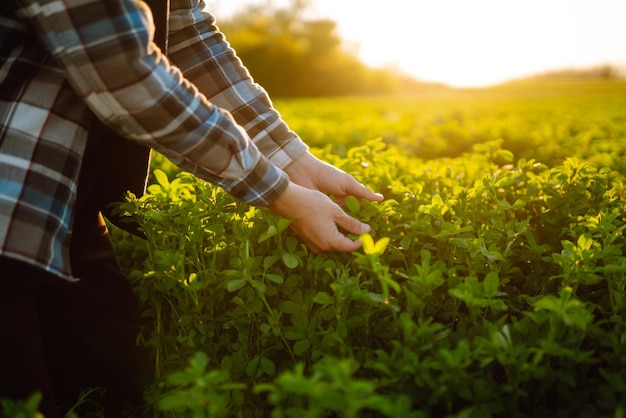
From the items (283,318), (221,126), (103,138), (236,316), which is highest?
(103,138)

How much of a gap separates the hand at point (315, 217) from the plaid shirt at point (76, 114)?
0.17 ft

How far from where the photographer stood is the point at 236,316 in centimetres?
173

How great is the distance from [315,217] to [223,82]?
74 centimetres

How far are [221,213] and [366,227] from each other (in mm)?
528

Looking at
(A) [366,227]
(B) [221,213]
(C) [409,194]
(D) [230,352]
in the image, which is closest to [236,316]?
(D) [230,352]

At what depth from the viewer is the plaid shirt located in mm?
1310

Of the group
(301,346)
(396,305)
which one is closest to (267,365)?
(301,346)

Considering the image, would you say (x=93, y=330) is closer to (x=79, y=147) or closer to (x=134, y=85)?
(x=79, y=147)

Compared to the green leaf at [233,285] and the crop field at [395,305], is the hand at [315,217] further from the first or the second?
the green leaf at [233,285]

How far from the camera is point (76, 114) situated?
1.50 meters

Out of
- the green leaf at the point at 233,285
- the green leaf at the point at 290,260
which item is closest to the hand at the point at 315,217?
the green leaf at the point at 290,260

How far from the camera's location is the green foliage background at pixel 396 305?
4.20 feet

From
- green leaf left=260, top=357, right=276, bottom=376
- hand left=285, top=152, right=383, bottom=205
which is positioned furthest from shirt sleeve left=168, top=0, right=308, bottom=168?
green leaf left=260, top=357, right=276, bottom=376

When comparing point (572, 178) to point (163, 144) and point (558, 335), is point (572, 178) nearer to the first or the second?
point (558, 335)
